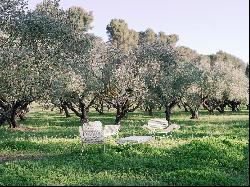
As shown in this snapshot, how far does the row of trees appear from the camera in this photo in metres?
27.7

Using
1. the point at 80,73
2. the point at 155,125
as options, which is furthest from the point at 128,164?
the point at 80,73

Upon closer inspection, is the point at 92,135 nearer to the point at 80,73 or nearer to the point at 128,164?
the point at 128,164

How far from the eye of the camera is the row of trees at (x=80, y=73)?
90.9 ft

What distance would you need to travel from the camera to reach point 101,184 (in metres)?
15.3

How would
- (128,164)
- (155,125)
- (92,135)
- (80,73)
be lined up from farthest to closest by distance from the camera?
(80,73)
(155,125)
(92,135)
(128,164)

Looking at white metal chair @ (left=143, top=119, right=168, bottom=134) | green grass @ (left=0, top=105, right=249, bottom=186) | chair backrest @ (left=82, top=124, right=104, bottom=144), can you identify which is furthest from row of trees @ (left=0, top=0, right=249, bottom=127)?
chair backrest @ (left=82, top=124, right=104, bottom=144)

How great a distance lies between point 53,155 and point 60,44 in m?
10.8

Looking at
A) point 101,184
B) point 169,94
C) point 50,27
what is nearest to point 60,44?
point 50,27

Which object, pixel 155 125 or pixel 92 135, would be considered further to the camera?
pixel 155 125

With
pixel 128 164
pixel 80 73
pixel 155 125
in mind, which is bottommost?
pixel 128 164

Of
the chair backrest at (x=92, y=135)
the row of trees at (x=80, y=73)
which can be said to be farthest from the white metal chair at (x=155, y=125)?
the chair backrest at (x=92, y=135)

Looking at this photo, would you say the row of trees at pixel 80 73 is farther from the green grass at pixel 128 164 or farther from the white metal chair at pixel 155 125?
the white metal chair at pixel 155 125

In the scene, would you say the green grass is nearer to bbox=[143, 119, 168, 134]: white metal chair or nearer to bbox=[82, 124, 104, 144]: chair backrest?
bbox=[82, 124, 104, 144]: chair backrest

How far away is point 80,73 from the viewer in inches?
1801
